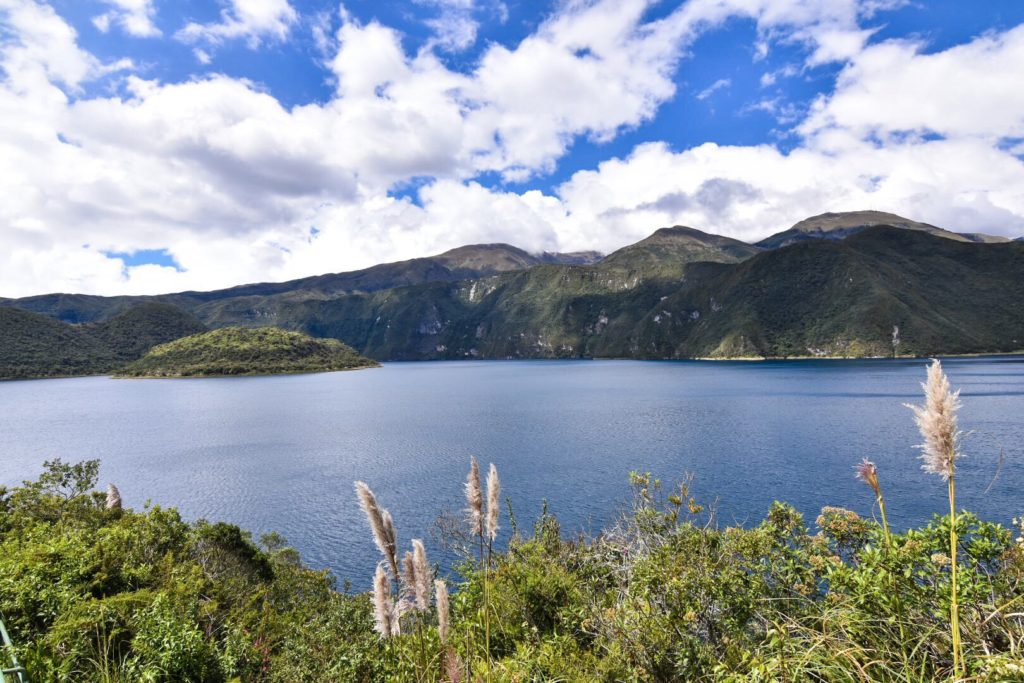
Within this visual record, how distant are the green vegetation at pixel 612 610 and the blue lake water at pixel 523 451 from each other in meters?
23.3

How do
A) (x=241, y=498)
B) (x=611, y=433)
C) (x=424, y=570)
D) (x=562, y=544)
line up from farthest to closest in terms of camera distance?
1. (x=611, y=433)
2. (x=241, y=498)
3. (x=562, y=544)
4. (x=424, y=570)

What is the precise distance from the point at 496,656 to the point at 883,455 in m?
58.1

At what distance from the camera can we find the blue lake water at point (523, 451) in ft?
130

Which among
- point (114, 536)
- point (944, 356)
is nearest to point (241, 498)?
point (114, 536)

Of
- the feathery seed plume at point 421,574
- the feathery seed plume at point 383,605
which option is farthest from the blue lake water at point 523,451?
the feathery seed plume at point 421,574

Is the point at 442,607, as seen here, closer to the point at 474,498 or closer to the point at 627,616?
the point at 474,498

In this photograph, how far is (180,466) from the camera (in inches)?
2484

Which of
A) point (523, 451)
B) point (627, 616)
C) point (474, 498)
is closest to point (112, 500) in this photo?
point (627, 616)

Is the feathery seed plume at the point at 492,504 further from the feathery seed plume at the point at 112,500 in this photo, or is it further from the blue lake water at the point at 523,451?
the blue lake water at the point at 523,451

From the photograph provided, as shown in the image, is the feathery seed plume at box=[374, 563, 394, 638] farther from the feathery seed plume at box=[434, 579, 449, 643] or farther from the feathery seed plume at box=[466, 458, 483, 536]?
the feathery seed plume at box=[466, 458, 483, 536]

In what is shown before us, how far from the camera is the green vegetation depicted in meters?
4.71

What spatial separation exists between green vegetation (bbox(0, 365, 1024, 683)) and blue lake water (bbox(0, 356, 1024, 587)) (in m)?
23.3

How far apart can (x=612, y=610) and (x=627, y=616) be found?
1.29ft

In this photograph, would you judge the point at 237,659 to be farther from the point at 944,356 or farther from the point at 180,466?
the point at 944,356
